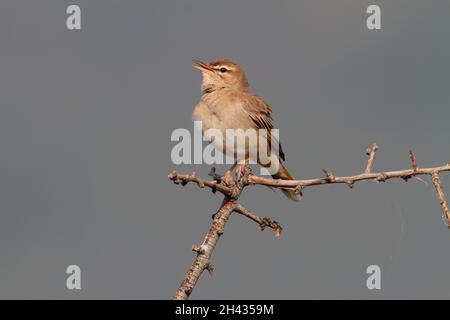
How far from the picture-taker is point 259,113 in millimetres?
13430

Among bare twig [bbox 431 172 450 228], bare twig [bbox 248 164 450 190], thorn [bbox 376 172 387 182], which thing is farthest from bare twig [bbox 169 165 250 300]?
bare twig [bbox 431 172 450 228]

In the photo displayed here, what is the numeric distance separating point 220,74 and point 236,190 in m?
5.81

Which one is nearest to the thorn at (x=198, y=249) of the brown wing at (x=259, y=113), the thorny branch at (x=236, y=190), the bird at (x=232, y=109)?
the thorny branch at (x=236, y=190)

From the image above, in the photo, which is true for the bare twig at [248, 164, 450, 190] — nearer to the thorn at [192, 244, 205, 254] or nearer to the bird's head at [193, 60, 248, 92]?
the thorn at [192, 244, 205, 254]

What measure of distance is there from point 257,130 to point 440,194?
250 inches

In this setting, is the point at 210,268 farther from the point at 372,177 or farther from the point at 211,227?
the point at 372,177

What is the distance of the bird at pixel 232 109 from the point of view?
12273 mm

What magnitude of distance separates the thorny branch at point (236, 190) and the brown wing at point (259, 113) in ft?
16.1

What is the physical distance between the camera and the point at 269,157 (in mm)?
13016

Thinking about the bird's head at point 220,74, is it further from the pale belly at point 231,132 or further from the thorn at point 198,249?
the thorn at point 198,249

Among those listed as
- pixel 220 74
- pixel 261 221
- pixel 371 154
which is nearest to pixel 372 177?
pixel 371 154

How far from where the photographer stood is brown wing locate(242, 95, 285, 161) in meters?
13.2

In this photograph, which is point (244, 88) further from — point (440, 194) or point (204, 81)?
point (440, 194)

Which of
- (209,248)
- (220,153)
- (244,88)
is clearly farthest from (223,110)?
(209,248)
